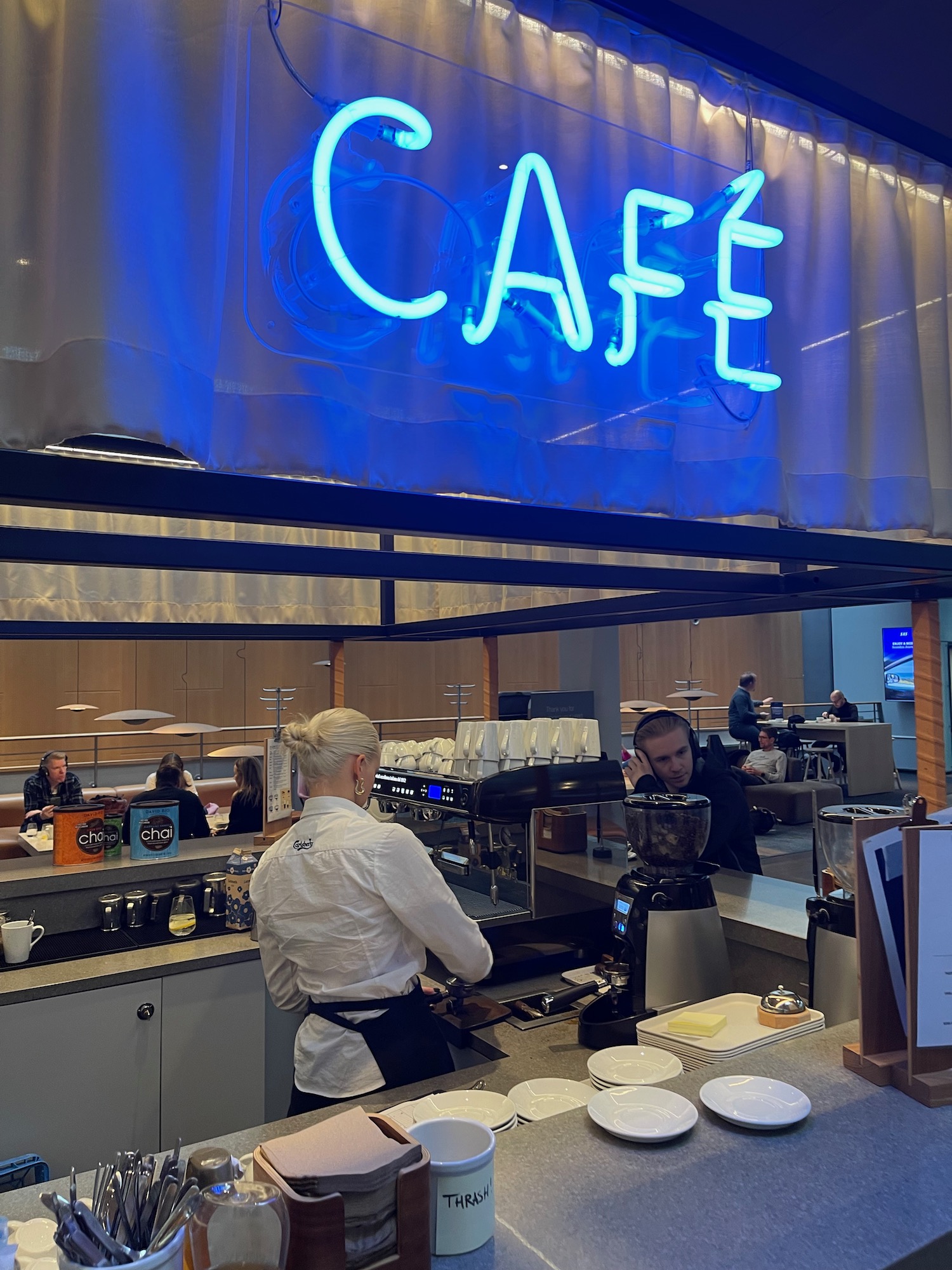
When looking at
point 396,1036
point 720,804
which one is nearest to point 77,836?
point 396,1036

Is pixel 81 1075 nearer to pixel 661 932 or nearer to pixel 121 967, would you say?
pixel 121 967

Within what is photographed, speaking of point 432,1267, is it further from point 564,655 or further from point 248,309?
point 564,655

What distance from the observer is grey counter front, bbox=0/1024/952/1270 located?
1098 mm

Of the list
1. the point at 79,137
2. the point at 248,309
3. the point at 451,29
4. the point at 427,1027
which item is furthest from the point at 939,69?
the point at 427,1027

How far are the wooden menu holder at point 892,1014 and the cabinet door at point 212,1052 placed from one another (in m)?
2.09

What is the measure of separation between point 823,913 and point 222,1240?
152 cm

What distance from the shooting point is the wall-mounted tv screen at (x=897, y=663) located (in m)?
16.0

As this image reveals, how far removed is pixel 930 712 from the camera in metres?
2.41

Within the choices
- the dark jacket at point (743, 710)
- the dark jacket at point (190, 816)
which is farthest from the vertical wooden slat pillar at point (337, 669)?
the dark jacket at point (743, 710)

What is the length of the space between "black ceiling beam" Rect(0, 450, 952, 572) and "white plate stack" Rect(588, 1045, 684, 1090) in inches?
40.6

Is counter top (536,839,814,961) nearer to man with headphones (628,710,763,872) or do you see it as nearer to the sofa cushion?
man with headphones (628,710,763,872)

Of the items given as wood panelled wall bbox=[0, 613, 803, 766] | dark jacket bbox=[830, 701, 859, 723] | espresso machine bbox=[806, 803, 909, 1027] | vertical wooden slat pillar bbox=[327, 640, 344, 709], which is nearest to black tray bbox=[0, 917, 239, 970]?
vertical wooden slat pillar bbox=[327, 640, 344, 709]

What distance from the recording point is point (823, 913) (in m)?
2.01

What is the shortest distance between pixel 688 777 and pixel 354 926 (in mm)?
1535
